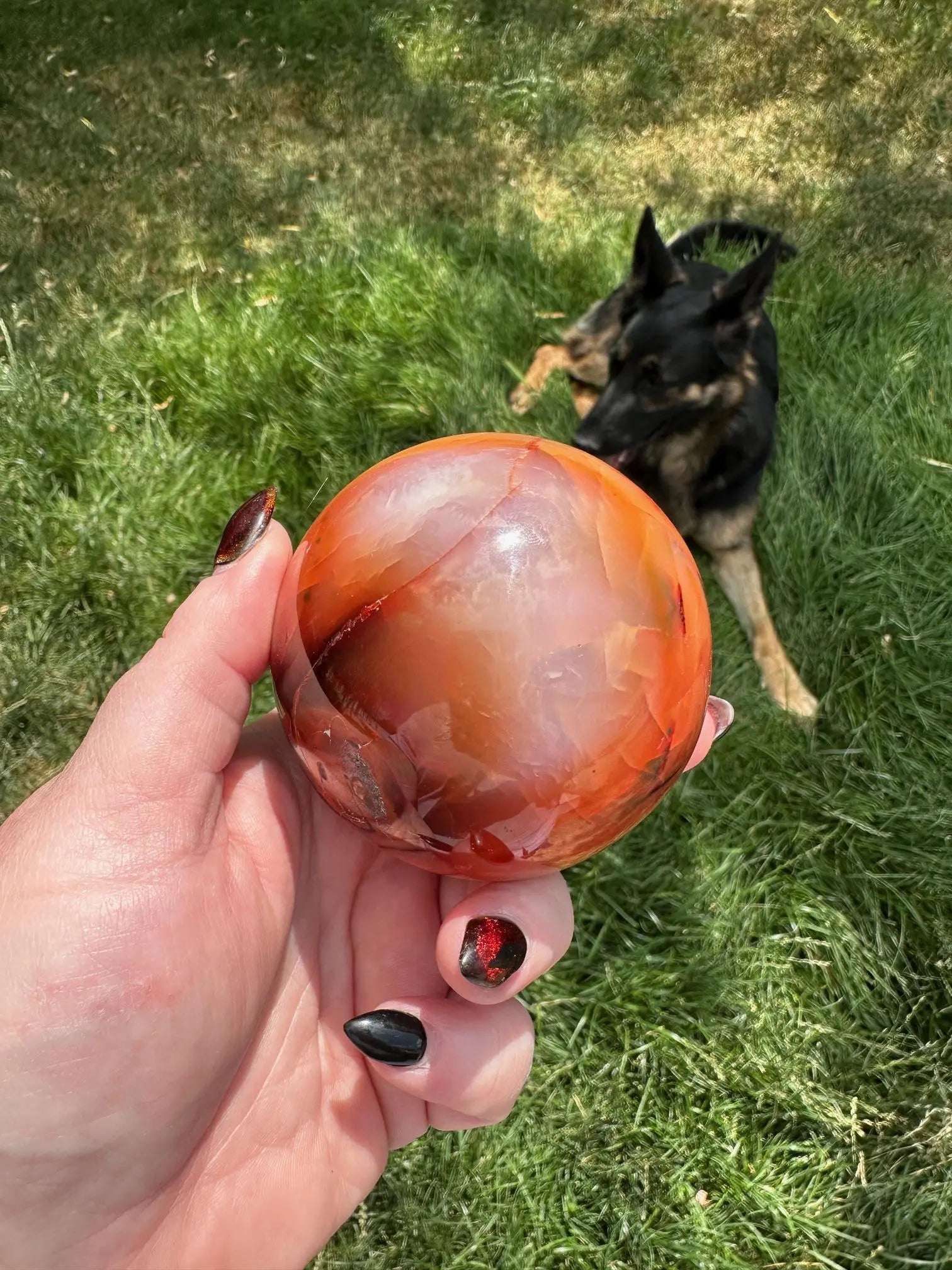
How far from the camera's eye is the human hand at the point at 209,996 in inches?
65.3

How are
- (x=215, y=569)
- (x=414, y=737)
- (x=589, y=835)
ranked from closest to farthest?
1. (x=414, y=737)
2. (x=589, y=835)
3. (x=215, y=569)

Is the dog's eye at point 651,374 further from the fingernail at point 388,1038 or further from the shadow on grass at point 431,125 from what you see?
the fingernail at point 388,1038

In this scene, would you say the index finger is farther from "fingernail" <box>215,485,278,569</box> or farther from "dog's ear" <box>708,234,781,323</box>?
"dog's ear" <box>708,234,781,323</box>

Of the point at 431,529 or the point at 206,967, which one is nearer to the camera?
the point at 431,529

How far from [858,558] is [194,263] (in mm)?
3319

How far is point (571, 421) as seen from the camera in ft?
13.2

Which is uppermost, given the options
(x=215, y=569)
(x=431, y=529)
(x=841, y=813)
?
(x=431, y=529)

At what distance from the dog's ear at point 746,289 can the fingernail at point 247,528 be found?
250cm

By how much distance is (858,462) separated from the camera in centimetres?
356

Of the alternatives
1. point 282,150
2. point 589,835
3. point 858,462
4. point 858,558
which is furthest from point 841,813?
point 282,150

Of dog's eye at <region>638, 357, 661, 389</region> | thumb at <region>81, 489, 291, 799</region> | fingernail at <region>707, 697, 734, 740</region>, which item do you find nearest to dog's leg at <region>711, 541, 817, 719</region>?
dog's eye at <region>638, 357, 661, 389</region>

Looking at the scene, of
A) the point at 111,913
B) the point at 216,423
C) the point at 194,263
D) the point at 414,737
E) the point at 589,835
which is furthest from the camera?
the point at 194,263

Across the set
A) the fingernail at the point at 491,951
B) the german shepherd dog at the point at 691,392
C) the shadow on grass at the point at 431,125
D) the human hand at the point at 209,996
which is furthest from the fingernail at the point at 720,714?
the shadow on grass at the point at 431,125

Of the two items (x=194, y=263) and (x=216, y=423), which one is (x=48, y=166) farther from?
(x=216, y=423)
